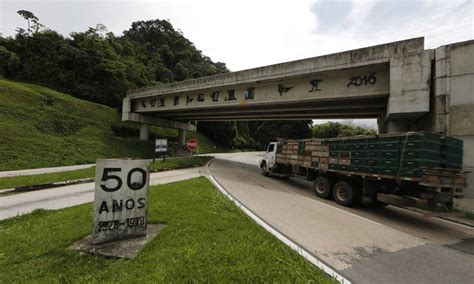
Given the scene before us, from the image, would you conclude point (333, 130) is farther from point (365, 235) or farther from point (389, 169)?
point (365, 235)

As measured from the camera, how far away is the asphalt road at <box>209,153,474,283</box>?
4191 millimetres

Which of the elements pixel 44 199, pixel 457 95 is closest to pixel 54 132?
pixel 44 199

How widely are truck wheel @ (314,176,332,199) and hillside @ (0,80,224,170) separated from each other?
17.5 metres

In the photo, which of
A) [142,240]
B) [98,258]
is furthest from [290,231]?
[98,258]

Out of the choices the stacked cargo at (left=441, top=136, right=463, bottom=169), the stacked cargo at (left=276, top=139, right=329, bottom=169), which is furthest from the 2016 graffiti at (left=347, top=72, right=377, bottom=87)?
the stacked cargo at (left=441, top=136, right=463, bottom=169)

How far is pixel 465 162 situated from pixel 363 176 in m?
4.26

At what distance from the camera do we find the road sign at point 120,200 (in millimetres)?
4496

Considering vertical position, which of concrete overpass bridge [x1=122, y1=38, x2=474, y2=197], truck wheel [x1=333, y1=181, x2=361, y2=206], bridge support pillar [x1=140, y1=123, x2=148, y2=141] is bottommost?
truck wheel [x1=333, y1=181, x2=361, y2=206]

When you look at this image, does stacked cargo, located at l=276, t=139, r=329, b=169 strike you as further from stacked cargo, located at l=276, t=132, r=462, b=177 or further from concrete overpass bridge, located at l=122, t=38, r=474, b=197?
concrete overpass bridge, located at l=122, t=38, r=474, b=197

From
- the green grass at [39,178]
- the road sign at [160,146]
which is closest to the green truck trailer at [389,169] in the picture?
the road sign at [160,146]

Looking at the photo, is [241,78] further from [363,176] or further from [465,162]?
[465,162]

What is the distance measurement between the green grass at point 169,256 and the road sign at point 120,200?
56cm

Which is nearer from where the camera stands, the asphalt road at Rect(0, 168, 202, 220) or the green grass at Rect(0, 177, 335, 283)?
the green grass at Rect(0, 177, 335, 283)

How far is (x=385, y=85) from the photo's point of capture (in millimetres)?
11578
